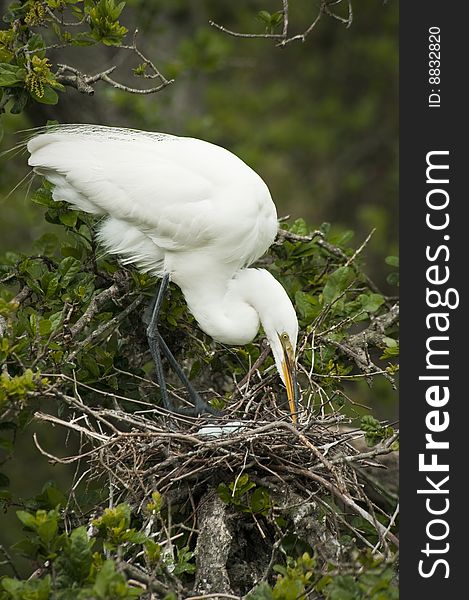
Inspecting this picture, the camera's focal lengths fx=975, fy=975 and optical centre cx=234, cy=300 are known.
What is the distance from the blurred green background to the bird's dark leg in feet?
11.0

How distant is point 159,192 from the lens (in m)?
4.16

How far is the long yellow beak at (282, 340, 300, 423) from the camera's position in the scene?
13.0 ft

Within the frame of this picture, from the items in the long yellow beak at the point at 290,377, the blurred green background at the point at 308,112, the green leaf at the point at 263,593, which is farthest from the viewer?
the blurred green background at the point at 308,112

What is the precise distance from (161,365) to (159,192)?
0.74m

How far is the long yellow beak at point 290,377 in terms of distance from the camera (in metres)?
3.96

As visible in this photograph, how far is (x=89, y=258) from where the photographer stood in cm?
411

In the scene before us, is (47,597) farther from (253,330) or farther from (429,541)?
(253,330)

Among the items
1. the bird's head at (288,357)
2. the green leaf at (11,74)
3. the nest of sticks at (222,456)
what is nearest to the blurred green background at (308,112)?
the bird's head at (288,357)

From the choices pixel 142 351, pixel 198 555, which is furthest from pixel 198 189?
pixel 198 555

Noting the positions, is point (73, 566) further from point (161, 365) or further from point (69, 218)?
point (69, 218)

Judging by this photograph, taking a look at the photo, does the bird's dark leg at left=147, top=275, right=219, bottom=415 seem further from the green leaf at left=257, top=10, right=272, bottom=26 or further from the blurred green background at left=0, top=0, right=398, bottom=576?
the blurred green background at left=0, top=0, right=398, bottom=576

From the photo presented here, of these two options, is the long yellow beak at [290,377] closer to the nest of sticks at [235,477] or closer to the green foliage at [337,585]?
the nest of sticks at [235,477]

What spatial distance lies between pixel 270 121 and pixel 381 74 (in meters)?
1.26

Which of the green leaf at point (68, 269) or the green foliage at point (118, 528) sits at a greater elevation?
the green leaf at point (68, 269)
